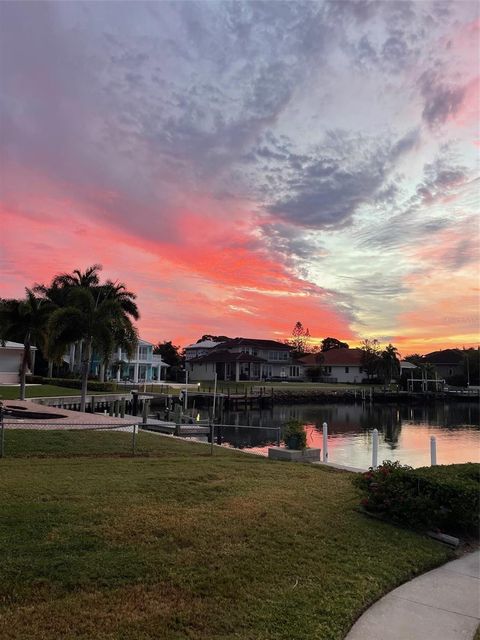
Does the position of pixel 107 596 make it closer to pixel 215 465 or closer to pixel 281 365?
pixel 215 465

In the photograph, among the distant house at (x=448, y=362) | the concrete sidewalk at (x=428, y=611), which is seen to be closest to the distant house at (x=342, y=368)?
the distant house at (x=448, y=362)

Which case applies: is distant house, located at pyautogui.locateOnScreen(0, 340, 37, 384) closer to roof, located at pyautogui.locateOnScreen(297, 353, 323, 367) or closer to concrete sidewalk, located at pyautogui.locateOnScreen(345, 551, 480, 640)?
concrete sidewalk, located at pyautogui.locateOnScreen(345, 551, 480, 640)

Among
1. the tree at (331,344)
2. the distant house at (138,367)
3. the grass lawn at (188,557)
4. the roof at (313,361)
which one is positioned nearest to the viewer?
the grass lawn at (188,557)

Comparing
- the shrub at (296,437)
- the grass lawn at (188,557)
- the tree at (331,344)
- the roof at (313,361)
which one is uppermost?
the tree at (331,344)

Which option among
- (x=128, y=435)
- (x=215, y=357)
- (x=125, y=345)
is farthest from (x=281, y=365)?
(x=128, y=435)

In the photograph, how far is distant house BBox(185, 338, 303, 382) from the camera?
82375mm

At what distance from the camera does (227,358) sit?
81.3 meters

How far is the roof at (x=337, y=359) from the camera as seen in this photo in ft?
312

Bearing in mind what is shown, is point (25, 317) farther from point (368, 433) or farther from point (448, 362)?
point (448, 362)

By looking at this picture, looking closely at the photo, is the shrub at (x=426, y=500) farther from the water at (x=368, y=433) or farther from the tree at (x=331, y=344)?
the tree at (x=331, y=344)

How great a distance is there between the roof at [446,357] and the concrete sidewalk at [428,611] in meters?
107

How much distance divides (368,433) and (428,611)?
35201 mm

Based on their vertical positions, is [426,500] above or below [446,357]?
below

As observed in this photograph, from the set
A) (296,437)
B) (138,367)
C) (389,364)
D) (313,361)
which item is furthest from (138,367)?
(296,437)
